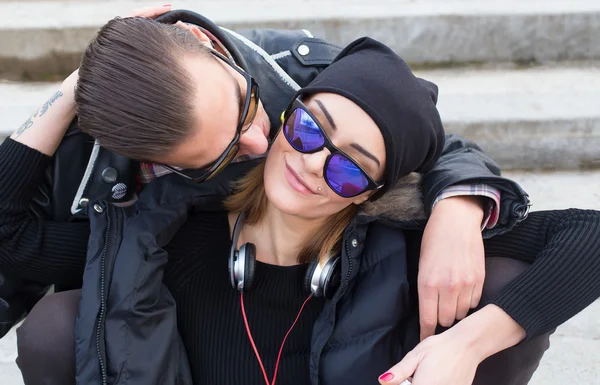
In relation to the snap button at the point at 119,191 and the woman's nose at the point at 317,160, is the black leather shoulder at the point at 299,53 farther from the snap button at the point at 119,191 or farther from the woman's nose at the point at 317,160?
the snap button at the point at 119,191

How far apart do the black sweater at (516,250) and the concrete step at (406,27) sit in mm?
1401

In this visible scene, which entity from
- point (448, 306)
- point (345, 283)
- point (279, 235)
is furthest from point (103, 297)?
point (448, 306)

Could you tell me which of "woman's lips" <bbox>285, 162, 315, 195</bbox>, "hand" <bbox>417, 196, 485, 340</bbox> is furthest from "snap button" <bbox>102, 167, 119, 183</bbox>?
"hand" <bbox>417, 196, 485, 340</bbox>

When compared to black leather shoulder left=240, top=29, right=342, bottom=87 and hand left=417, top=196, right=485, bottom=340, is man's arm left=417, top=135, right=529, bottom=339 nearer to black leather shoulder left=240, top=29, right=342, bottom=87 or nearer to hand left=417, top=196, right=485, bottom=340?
hand left=417, top=196, right=485, bottom=340

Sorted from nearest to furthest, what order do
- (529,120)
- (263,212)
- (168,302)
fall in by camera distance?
(168,302) → (263,212) → (529,120)

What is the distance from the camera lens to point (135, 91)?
1.26 metres

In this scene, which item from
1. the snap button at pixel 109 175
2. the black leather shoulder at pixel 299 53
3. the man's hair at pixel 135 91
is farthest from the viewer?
the black leather shoulder at pixel 299 53

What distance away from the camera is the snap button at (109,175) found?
61.8 inches

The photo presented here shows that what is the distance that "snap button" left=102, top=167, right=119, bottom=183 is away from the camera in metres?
1.57

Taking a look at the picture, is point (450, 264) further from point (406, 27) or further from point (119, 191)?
point (406, 27)

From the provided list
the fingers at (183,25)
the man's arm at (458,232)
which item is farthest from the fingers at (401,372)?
the fingers at (183,25)

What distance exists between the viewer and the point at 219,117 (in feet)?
4.42

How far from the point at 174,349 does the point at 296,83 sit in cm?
77

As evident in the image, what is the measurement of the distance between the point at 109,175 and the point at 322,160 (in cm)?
57
